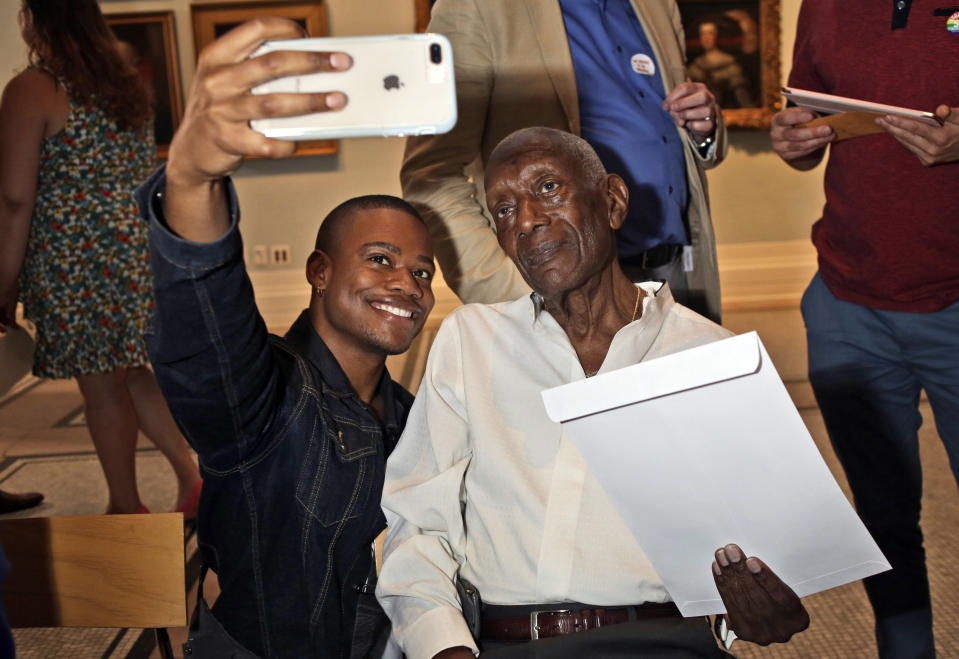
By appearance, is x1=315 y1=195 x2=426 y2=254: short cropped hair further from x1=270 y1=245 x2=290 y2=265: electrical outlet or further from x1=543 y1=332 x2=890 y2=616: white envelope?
x1=270 y1=245 x2=290 y2=265: electrical outlet

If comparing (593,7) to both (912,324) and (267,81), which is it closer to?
(912,324)

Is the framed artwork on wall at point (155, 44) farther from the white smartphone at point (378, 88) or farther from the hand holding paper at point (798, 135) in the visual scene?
the white smartphone at point (378, 88)

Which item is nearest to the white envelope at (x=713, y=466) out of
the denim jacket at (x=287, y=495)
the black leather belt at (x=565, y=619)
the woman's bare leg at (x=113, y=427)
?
the black leather belt at (x=565, y=619)

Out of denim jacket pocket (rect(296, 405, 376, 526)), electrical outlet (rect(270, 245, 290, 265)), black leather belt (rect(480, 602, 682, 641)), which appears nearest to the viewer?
black leather belt (rect(480, 602, 682, 641))

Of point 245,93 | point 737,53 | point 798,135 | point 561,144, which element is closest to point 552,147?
point 561,144

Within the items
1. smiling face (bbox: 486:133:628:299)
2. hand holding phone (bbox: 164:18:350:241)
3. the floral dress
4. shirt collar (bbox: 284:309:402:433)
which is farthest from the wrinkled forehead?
the floral dress

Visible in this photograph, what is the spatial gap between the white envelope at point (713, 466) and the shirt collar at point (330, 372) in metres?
0.59

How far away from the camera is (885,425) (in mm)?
2037

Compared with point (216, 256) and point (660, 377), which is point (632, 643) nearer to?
point (660, 377)

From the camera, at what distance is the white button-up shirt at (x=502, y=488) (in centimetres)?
140

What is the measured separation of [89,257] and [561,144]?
206 centimetres

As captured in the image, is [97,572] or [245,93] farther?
[97,572]

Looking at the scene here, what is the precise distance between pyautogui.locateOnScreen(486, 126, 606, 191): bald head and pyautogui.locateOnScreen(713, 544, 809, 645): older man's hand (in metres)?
0.72

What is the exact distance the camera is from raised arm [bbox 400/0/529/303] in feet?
6.20
